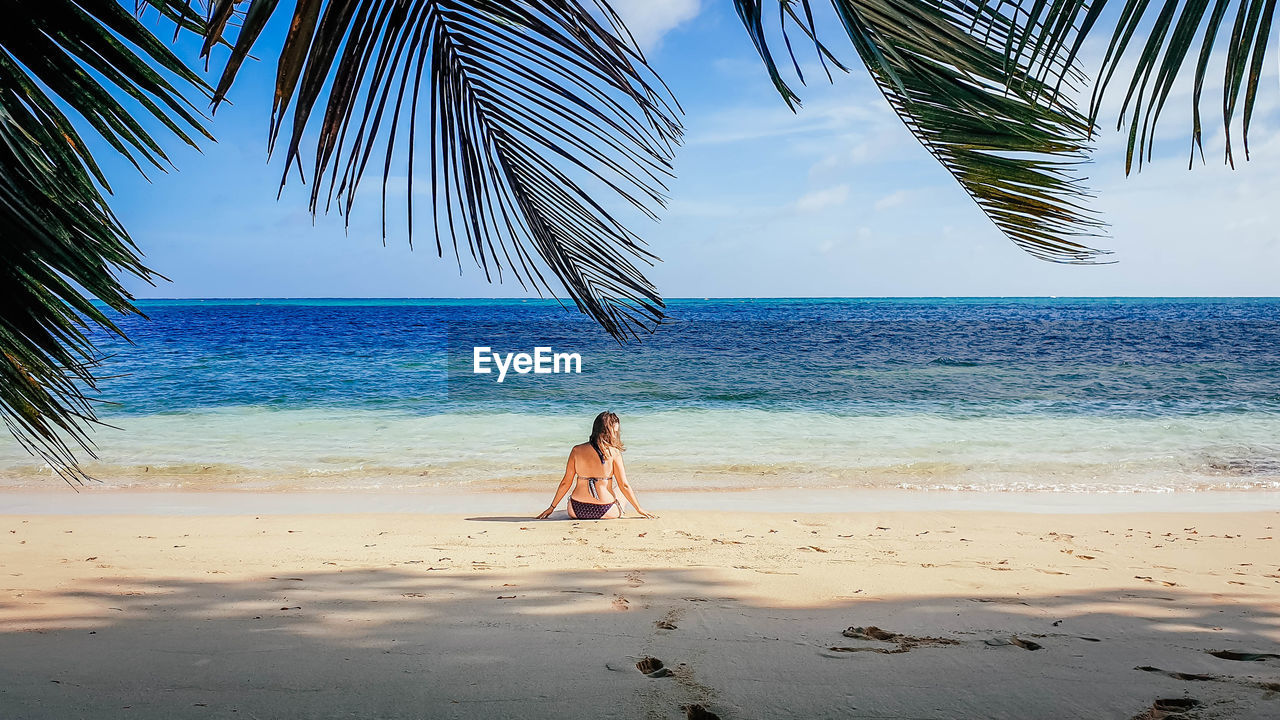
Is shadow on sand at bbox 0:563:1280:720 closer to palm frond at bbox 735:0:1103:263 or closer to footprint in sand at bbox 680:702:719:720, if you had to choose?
footprint in sand at bbox 680:702:719:720

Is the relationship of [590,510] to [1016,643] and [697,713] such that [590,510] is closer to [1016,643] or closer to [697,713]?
[1016,643]

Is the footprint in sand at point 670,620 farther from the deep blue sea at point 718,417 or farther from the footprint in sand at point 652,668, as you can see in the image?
the deep blue sea at point 718,417

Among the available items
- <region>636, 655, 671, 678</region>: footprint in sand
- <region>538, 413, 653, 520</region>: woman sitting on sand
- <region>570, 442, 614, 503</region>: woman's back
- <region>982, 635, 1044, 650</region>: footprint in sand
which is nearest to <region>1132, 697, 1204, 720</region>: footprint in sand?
<region>982, 635, 1044, 650</region>: footprint in sand

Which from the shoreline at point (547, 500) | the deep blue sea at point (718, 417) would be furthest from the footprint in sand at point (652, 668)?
the shoreline at point (547, 500)

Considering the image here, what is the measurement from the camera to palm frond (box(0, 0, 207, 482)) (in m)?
1.14

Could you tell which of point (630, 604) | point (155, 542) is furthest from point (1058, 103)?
point (155, 542)

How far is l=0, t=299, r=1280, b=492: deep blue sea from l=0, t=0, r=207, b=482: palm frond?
0.57ft

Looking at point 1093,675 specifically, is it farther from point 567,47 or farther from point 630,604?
point 567,47

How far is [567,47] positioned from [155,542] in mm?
5746

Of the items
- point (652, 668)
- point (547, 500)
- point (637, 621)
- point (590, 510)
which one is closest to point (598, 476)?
point (590, 510)

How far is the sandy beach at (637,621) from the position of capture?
2.59m

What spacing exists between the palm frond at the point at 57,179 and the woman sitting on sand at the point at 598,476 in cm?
493

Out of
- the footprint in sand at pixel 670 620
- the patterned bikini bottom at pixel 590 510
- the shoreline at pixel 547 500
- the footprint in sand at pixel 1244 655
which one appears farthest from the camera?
the shoreline at pixel 547 500

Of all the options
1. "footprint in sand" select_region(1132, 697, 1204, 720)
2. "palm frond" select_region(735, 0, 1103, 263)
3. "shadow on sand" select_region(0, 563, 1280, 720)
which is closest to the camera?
"palm frond" select_region(735, 0, 1103, 263)
